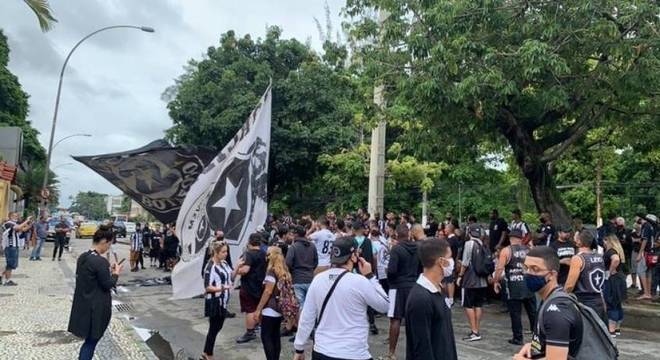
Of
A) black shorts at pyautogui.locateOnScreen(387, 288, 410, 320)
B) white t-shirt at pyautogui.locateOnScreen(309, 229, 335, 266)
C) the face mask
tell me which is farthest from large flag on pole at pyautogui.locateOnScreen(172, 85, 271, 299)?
the face mask

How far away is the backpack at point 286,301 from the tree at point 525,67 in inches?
197

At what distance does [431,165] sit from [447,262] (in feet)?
73.4

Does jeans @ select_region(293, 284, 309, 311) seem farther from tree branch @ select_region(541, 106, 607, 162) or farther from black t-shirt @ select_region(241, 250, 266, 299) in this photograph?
tree branch @ select_region(541, 106, 607, 162)

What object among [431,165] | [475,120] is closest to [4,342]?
[475,120]

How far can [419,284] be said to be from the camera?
11.9ft

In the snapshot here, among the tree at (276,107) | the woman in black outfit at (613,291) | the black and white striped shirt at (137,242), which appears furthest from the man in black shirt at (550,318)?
the tree at (276,107)

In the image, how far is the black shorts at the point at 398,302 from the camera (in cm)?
728

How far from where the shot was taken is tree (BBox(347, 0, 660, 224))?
31.0 feet

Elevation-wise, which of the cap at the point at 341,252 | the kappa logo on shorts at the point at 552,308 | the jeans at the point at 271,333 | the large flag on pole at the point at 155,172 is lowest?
the jeans at the point at 271,333

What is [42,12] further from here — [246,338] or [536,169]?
[536,169]

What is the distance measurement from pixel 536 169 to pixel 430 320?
1010 cm

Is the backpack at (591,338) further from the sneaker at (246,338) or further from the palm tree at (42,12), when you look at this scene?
the palm tree at (42,12)

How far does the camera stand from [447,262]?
12.2 ft

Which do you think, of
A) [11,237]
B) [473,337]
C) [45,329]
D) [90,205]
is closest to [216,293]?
[45,329]
